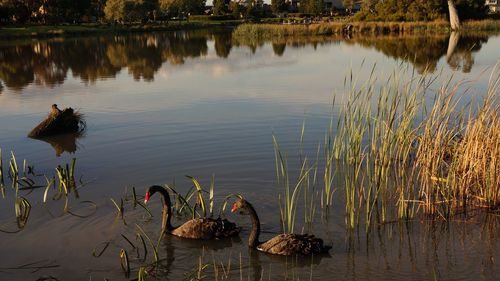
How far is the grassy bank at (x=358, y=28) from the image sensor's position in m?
52.2

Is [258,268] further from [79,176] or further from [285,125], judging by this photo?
[285,125]

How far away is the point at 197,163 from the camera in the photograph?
12133 mm

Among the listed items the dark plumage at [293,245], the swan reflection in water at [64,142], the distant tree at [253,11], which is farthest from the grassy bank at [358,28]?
the dark plumage at [293,245]

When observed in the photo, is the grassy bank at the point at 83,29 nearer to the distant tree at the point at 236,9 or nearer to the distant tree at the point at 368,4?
the distant tree at the point at 236,9

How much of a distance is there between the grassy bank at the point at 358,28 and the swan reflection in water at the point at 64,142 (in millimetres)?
41552

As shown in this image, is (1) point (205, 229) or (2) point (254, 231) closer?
(2) point (254, 231)

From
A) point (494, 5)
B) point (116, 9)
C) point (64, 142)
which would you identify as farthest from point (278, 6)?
point (64, 142)

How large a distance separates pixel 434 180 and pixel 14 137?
443 inches

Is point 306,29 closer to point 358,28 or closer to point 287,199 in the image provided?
point 358,28

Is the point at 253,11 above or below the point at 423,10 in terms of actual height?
above

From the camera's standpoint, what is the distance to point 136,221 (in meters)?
8.97

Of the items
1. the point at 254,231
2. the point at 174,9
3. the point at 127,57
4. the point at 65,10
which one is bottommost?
the point at 254,231

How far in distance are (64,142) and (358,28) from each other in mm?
45597

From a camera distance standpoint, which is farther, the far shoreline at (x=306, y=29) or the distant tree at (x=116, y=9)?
the distant tree at (x=116, y=9)
